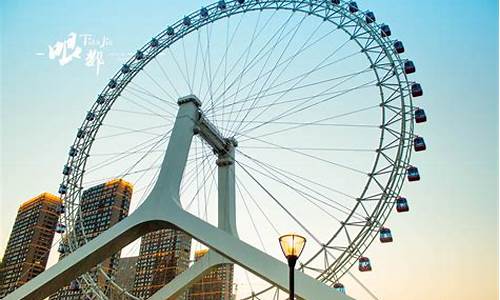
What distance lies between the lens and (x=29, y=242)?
54000 millimetres

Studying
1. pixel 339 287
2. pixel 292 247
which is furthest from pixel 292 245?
pixel 339 287

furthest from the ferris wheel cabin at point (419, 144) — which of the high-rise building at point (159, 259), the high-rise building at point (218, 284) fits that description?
the high-rise building at point (159, 259)

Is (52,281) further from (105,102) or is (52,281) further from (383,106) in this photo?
(383,106)

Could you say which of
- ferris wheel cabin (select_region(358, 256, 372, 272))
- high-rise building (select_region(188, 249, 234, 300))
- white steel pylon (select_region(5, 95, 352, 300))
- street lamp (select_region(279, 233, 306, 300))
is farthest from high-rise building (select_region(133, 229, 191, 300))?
street lamp (select_region(279, 233, 306, 300))

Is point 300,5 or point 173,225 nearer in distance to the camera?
point 173,225

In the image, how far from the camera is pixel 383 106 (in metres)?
14.2

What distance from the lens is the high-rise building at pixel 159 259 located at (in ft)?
135

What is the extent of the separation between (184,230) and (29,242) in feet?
169

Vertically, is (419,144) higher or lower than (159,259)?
lower

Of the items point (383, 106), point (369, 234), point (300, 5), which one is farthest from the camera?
point (300, 5)

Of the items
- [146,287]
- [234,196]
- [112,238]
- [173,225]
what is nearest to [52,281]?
[112,238]

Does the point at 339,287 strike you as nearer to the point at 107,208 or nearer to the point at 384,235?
the point at 384,235

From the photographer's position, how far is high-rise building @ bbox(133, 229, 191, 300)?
4125 centimetres

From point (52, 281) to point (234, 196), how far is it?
243 inches
